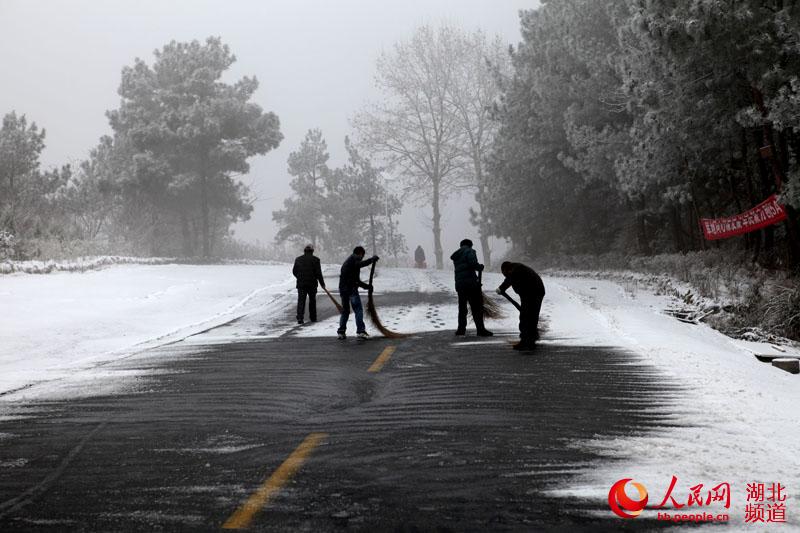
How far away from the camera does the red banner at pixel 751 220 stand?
17.6 m

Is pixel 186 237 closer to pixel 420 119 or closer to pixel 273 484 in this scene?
pixel 420 119

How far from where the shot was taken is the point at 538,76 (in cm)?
3288

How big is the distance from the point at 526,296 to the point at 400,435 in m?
5.46

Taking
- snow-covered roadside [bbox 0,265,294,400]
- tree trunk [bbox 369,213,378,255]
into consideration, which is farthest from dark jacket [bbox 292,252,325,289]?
tree trunk [bbox 369,213,378,255]

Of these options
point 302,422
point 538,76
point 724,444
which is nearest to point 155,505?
point 302,422

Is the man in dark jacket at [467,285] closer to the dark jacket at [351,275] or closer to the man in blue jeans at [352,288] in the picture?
the man in blue jeans at [352,288]

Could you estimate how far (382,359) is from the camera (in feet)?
35.6

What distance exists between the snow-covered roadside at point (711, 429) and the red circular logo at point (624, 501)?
50 millimetres

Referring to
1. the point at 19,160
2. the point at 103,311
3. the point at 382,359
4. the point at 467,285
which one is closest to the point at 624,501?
the point at 382,359

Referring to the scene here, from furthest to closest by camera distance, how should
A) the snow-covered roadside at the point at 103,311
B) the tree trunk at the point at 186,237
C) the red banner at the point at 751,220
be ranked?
the tree trunk at the point at 186,237
the red banner at the point at 751,220
the snow-covered roadside at the point at 103,311

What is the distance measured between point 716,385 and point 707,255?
16712 mm

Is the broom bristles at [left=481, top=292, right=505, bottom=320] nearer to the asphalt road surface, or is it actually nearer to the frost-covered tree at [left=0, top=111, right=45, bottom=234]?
the asphalt road surface

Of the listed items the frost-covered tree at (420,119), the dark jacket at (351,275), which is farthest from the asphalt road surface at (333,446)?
the frost-covered tree at (420,119)

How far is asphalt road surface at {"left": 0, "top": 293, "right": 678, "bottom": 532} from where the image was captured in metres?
4.35
